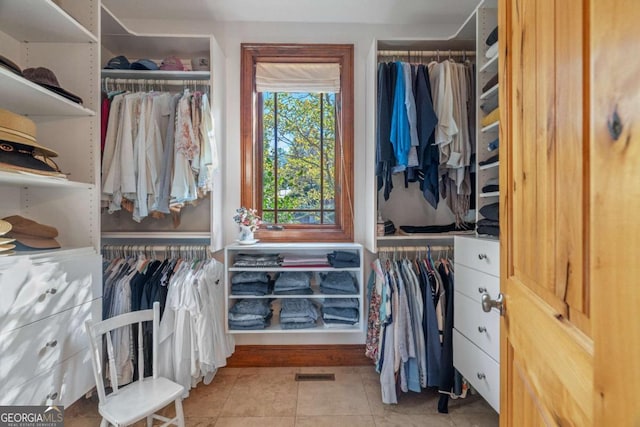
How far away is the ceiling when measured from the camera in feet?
6.89

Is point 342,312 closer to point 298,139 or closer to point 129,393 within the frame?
point 129,393

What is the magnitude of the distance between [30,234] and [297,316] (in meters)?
1.48

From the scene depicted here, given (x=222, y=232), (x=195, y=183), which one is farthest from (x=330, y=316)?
(x=195, y=183)

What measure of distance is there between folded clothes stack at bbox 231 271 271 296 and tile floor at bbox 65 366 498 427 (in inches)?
25.7

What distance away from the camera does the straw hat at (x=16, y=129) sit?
114cm

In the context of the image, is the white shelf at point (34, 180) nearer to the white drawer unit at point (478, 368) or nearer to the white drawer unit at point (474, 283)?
the white drawer unit at point (474, 283)

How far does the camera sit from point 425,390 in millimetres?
1975

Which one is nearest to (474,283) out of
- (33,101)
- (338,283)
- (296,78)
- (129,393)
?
(338,283)

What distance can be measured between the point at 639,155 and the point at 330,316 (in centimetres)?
192

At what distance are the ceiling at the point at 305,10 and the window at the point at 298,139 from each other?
0.21 m

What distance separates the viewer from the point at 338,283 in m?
2.08

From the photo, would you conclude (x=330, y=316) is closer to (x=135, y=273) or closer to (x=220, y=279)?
(x=220, y=279)

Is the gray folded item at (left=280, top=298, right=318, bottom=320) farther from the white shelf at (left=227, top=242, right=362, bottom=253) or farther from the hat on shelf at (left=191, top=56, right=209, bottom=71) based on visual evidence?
the hat on shelf at (left=191, top=56, right=209, bottom=71)

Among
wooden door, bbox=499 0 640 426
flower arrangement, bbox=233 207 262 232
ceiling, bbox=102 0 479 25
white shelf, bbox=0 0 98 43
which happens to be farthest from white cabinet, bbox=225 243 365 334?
ceiling, bbox=102 0 479 25
